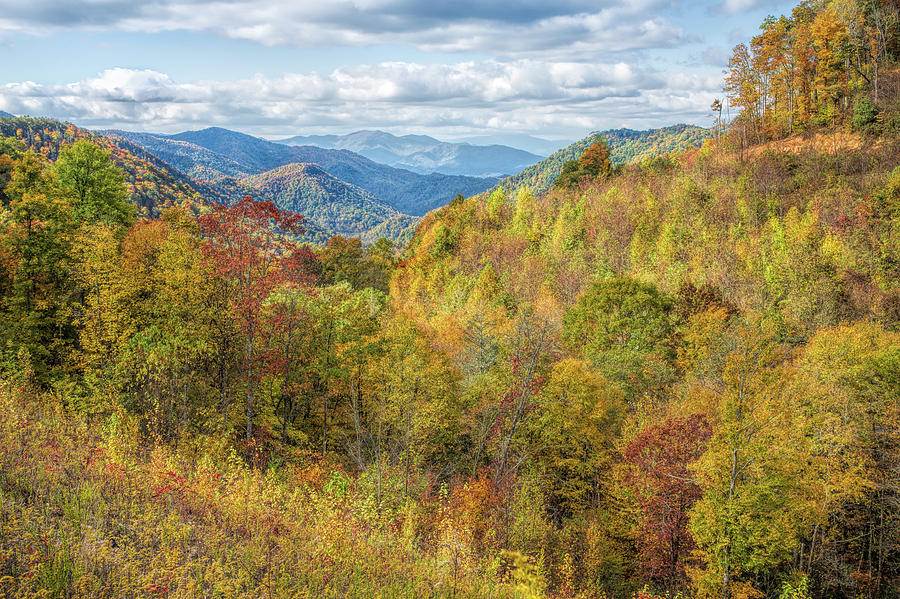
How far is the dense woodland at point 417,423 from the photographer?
9836 millimetres

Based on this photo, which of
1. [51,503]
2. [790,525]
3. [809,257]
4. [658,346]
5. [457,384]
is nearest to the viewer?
[51,503]

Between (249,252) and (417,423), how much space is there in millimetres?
11522

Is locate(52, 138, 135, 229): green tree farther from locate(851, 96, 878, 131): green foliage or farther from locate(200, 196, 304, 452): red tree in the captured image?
locate(851, 96, 878, 131): green foliage

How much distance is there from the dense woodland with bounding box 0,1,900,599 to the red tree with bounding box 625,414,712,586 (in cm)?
15

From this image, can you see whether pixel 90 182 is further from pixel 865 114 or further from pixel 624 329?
pixel 865 114

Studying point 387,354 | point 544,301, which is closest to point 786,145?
point 544,301

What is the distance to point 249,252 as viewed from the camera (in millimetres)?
22844

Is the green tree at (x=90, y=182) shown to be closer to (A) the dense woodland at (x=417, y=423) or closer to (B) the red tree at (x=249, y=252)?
(A) the dense woodland at (x=417, y=423)

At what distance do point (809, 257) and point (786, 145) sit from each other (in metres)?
31.1

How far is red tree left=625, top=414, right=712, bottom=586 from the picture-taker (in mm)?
23141

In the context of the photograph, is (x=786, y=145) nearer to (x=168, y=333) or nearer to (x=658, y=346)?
(x=658, y=346)

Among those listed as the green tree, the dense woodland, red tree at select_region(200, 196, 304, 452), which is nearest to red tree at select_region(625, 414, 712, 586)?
the dense woodland

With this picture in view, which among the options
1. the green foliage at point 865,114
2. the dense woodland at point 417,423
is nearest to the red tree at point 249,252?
the dense woodland at point 417,423

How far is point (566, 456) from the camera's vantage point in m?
30.8
